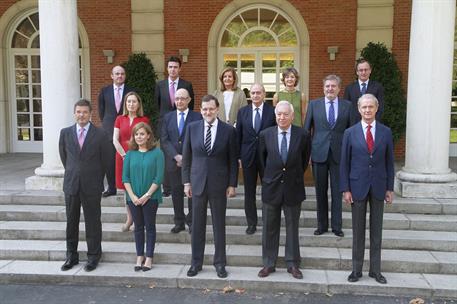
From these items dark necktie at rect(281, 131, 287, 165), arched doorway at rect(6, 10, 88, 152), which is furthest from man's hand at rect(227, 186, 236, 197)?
arched doorway at rect(6, 10, 88, 152)

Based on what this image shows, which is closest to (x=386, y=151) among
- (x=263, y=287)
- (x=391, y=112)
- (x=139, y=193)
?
(x=263, y=287)

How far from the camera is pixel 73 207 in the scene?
219 inches

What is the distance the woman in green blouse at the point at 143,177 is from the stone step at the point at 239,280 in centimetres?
48

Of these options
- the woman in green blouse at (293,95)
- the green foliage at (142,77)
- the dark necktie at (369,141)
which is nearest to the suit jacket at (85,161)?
the woman in green blouse at (293,95)

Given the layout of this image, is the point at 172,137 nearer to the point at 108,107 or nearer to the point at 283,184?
the point at 108,107

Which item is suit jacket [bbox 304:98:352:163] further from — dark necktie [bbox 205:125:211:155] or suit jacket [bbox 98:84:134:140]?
suit jacket [bbox 98:84:134:140]

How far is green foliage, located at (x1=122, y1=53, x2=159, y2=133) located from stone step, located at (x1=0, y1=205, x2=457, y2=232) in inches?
194

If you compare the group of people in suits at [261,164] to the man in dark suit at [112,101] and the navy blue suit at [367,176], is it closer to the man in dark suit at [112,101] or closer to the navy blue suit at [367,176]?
the navy blue suit at [367,176]

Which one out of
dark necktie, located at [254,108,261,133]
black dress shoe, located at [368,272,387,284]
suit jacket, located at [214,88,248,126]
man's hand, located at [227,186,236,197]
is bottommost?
black dress shoe, located at [368,272,387,284]

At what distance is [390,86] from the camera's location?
11.1 meters

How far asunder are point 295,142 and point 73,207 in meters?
2.56

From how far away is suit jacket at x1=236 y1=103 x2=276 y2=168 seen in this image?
5.93 m

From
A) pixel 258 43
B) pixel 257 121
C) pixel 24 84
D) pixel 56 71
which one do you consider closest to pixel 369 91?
pixel 257 121

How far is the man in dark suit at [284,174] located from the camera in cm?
518
